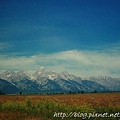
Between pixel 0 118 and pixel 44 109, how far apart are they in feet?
27.0

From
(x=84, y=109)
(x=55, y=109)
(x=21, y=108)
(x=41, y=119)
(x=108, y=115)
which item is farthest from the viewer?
(x=21, y=108)

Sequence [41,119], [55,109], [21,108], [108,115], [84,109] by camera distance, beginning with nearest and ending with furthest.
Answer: [41,119]
[108,115]
[84,109]
[55,109]
[21,108]

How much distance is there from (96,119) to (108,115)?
7.44ft

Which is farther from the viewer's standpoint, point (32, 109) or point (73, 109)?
point (32, 109)

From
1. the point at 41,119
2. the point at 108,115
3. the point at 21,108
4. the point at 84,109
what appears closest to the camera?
the point at 41,119

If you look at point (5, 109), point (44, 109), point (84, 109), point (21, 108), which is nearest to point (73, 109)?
point (84, 109)

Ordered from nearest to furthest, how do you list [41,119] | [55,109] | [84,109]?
[41,119]
[84,109]
[55,109]

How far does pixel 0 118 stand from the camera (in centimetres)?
2577

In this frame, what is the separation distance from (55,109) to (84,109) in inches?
190

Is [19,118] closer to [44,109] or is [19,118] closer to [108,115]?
[44,109]

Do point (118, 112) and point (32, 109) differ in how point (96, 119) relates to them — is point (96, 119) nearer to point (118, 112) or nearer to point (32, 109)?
point (118, 112)

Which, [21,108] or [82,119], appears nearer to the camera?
[82,119]

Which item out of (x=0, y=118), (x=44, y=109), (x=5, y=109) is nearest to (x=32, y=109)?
(x=44, y=109)

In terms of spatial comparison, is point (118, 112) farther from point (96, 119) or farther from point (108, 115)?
point (96, 119)
